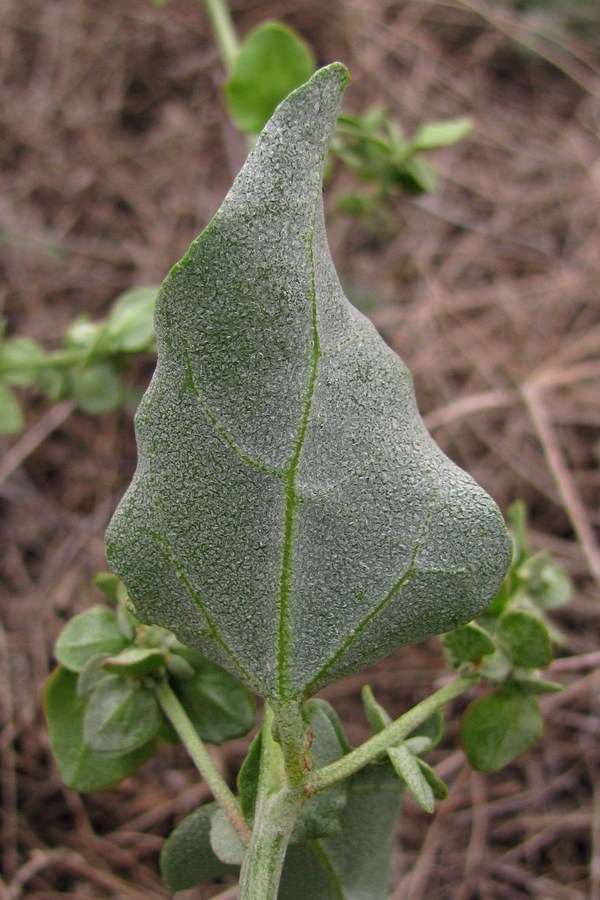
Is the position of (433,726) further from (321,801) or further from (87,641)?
(87,641)

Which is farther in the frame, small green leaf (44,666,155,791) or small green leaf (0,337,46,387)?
small green leaf (0,337,46,387)

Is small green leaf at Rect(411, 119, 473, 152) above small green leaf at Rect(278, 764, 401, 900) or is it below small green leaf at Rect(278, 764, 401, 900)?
above

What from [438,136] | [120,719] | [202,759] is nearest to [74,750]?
[120,719]

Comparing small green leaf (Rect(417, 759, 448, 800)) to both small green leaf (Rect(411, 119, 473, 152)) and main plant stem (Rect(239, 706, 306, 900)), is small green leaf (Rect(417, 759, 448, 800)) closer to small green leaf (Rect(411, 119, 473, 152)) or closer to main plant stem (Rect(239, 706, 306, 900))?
main plant stem (Rect(239, 706, 306, 900))

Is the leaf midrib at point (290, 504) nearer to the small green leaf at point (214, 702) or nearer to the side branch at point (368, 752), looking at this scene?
the side branch at point (368, 752)

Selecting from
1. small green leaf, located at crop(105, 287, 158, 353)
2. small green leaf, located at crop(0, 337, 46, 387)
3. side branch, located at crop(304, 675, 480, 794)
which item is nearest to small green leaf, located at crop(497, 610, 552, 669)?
side branch, located at crop(304, 675, 480, 794)

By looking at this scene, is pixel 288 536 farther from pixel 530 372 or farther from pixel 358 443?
pixel 530 372

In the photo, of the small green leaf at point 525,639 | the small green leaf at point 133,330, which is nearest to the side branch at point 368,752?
the small green leaf at point 525,639
